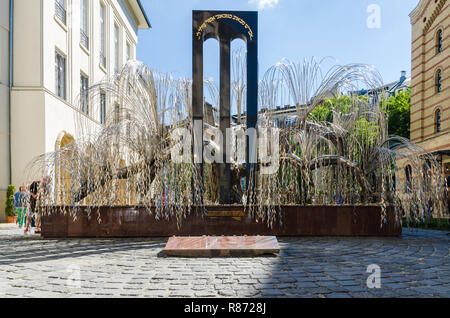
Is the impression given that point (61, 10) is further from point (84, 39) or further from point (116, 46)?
point (116, 46)

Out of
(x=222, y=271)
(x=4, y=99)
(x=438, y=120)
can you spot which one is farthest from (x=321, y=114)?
(x=438, y=120)

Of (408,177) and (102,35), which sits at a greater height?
(102,35)

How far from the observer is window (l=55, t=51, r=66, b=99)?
16328mm

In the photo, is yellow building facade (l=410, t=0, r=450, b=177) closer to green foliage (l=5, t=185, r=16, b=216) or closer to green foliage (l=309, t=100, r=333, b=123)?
green foliage (l=309, t=100, r=333, b=123)

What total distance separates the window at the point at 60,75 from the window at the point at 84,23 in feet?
9.21

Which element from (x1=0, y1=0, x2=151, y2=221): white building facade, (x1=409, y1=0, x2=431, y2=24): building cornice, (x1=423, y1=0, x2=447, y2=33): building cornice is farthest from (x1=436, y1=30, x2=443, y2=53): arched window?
(x1=0, y1=0, x2=151, y2=221): white building facade

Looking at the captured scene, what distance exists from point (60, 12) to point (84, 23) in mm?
3409

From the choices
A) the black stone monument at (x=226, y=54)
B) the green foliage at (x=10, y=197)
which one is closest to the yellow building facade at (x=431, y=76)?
the black stone monument at (x=226, y=54)

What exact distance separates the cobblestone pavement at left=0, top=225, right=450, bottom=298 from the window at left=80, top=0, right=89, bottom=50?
48.3ft

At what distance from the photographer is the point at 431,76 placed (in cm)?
2470

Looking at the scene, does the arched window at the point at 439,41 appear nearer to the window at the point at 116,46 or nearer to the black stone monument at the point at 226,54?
the black stone monument at the point at 226,54

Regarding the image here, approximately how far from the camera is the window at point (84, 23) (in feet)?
63.4
